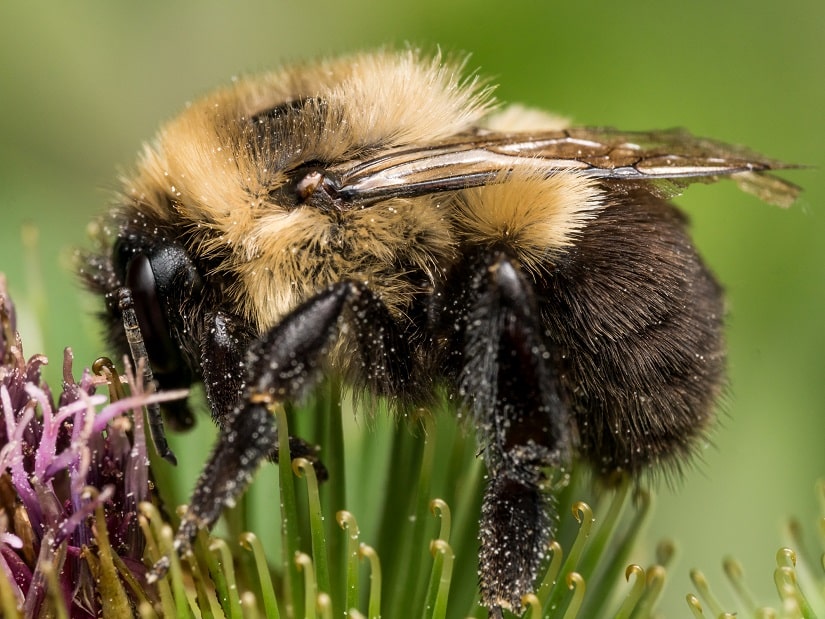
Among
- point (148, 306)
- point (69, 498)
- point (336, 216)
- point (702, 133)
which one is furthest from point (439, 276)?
point (702, 133)

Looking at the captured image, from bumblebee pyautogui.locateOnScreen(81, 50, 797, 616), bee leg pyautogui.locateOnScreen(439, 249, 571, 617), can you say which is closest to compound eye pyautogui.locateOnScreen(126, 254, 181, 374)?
bumblebee pyautogui.locateOnScreen(81, 50, 797, 616)

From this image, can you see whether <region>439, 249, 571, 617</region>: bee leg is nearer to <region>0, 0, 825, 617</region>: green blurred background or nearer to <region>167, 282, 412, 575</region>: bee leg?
<region>167, 282, 412, 575</region>: bee leg

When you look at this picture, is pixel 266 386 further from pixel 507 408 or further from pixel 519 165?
pixel 519 165

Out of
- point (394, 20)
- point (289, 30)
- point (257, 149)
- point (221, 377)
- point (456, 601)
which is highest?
point (289, 30)

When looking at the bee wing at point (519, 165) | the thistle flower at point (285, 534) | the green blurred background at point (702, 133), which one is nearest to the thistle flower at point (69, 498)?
the thistle flower at point (285, 534)

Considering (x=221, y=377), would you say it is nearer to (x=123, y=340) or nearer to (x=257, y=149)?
(x=123, y=340)

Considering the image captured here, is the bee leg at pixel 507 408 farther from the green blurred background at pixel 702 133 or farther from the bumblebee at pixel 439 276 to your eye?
the green blurred background at pixel 702 133

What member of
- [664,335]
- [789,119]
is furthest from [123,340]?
[789,119]
